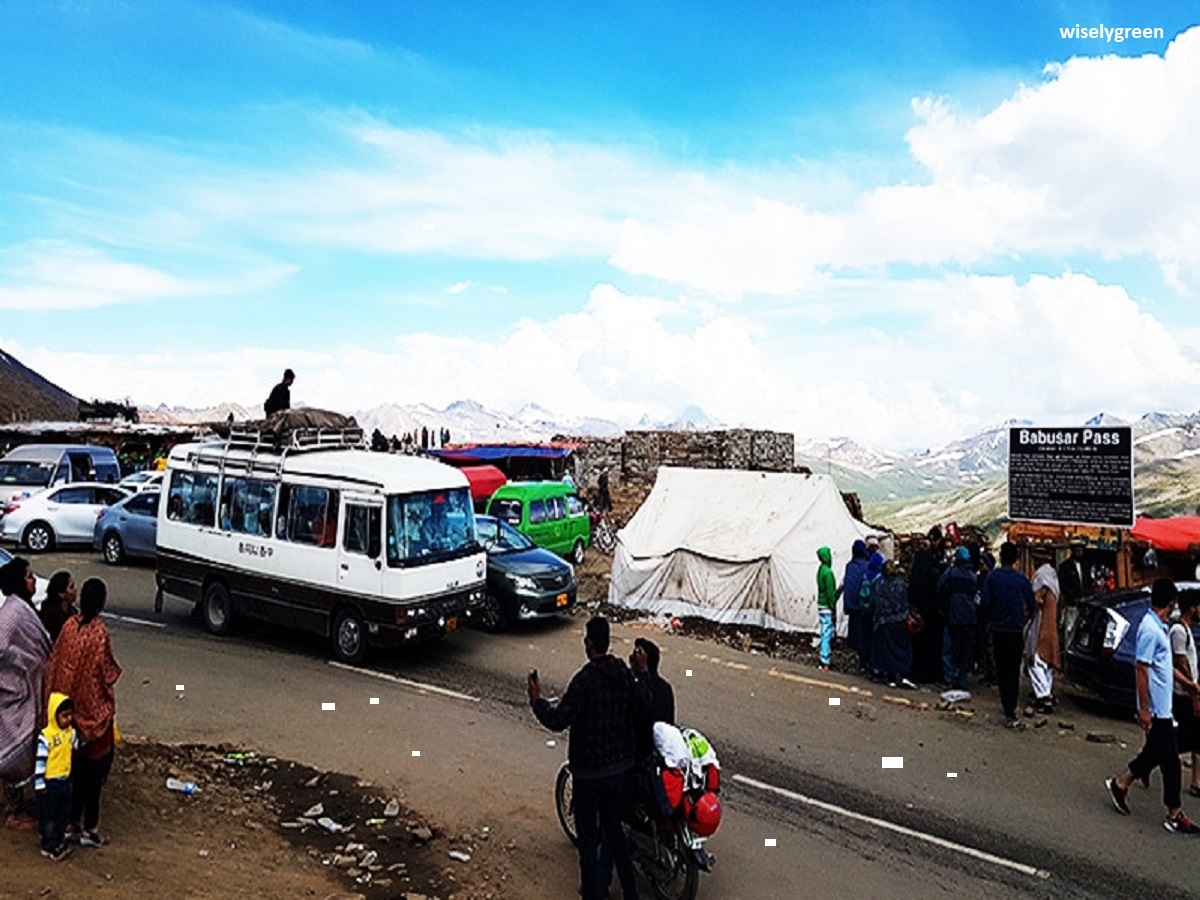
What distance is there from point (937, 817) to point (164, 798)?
6.17 m

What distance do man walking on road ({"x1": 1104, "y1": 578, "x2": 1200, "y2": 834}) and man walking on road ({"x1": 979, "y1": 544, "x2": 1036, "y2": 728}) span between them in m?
2.57

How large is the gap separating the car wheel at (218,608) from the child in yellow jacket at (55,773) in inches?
285

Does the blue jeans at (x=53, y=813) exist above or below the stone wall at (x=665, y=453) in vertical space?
below

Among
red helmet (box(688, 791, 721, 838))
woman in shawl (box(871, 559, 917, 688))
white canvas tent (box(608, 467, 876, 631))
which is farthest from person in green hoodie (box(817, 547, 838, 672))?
red helmet (box(688, 791, 721, 838))

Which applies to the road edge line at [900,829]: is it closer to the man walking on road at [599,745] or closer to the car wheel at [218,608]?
the man walking on road at [599,745]

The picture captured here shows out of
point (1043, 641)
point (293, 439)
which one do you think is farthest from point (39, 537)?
point (1043, 641)

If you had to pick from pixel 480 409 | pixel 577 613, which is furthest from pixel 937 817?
pixel 480 409

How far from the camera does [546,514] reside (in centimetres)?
1928

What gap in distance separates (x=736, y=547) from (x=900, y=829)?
25.9 ft

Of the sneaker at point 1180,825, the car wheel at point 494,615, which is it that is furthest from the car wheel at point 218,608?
the sneaker at point 1180,825

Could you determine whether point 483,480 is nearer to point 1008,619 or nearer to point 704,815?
point 1008,619

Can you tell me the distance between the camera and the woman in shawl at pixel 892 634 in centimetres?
1124

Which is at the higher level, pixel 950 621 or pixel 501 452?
pixel 501 452

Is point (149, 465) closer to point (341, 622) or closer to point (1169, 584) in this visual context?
point (341, 622)
